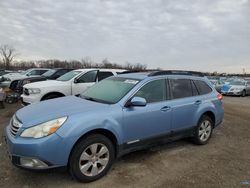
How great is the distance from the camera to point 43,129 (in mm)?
3113

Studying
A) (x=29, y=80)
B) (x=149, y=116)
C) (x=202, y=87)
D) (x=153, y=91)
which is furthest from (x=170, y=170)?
(x=29, y=80)

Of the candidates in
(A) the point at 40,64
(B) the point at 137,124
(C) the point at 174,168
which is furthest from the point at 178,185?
(A) the point at 40,64

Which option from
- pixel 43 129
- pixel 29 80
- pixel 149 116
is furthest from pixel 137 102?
pixel 29 80

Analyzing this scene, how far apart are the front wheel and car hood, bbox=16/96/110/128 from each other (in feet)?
8.10

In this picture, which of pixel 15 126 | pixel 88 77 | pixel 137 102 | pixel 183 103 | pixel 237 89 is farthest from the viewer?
pixel 237 89

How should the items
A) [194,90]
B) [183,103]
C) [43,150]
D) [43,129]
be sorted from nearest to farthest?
[43,150], [43,129], [183,103], [194,90]

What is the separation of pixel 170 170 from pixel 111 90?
71.3 inches

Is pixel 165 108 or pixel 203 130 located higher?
pixel 165 108

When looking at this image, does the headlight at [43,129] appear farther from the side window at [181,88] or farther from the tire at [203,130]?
the tire at [203,130]

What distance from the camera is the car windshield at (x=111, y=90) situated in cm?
401

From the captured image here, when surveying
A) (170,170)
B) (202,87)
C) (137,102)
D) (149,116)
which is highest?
(202,87)

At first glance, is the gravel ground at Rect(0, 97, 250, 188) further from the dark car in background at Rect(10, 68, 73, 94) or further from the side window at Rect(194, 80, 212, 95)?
the dark car in background at Rect(10, 68, 73, 94)

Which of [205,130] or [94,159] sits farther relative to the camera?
[205,130]

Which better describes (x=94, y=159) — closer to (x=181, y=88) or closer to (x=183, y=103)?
(x=183, y=103)
